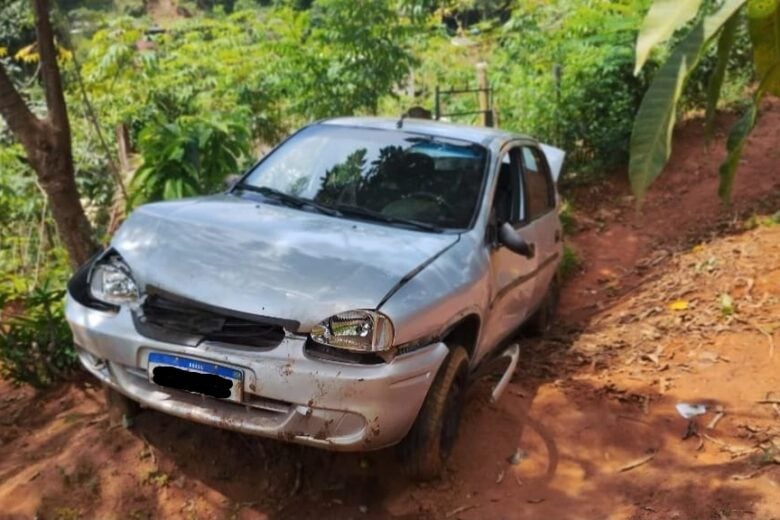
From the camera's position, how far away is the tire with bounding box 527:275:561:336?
541 cm

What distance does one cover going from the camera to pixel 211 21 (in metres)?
10.7

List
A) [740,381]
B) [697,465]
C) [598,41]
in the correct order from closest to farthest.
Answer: [697,465], [740,381], [598,41]

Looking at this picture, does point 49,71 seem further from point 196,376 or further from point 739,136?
point 739,136

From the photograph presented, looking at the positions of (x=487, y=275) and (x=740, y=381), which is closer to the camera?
(x=487, y=275)

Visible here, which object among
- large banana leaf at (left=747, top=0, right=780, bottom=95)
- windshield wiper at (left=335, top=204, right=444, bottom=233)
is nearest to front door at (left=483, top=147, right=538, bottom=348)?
windshield wiper at (left=335, top=204, right=444, bottom=233)

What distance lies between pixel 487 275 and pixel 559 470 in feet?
3.42

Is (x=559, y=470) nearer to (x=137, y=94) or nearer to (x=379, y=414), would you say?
(x=379, y=414)

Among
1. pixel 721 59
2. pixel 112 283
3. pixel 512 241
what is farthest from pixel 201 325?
pixel 721 59

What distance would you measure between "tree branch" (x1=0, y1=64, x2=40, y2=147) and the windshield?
122 centimetres

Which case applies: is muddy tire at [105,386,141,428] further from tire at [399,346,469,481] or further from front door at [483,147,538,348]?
front door at [483,147,538,348]

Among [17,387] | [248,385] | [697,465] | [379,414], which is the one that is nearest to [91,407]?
[17,387]

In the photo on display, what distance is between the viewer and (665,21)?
5.41 feet

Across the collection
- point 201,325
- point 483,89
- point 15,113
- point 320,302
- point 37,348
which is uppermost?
point 15,113

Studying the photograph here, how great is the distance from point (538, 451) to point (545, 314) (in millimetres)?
1933
